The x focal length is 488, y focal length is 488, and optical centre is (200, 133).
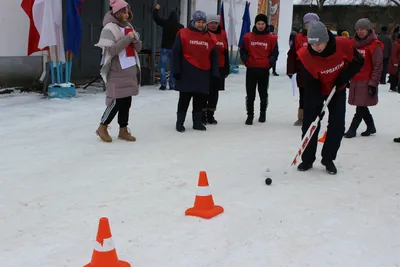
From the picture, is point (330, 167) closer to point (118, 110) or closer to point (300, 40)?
point (118, 110)

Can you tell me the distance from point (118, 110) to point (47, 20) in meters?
3.76

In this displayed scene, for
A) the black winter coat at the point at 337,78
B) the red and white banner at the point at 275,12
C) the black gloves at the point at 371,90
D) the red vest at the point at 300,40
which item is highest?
the red and white banner at the point at 275,12

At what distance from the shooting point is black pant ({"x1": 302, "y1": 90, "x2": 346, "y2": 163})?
16.3ft

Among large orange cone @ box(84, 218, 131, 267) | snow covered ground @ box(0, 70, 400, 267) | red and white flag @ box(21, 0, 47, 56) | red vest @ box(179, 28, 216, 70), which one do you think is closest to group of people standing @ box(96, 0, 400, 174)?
red vest @ box(179, 28, 216, 70)

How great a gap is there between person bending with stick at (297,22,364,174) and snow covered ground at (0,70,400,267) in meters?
0.30

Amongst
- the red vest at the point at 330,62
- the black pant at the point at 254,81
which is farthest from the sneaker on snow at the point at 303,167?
the black pant at the point at 254,81

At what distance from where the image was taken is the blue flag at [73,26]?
9.43 meters

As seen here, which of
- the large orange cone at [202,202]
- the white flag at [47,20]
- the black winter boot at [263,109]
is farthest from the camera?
the white flag at [47,20]

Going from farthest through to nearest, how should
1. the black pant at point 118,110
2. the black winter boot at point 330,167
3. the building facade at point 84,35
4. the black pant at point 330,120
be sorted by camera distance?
the building facade at point 84,35
the black pant at point 118,110
the black winter boot at point 330,167
the black pant at point 330,120

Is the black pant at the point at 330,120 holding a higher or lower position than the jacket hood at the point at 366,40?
lower

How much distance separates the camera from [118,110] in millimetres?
6188

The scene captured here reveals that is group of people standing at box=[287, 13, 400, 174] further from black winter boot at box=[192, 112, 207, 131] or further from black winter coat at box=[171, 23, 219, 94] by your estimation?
black winter boot at box=[192, 112, 207, 131]

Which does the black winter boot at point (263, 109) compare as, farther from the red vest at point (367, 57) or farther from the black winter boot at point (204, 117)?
the red vest at point (367, 57)

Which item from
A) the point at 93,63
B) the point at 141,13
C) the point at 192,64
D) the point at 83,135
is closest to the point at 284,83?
the point at 141,13
